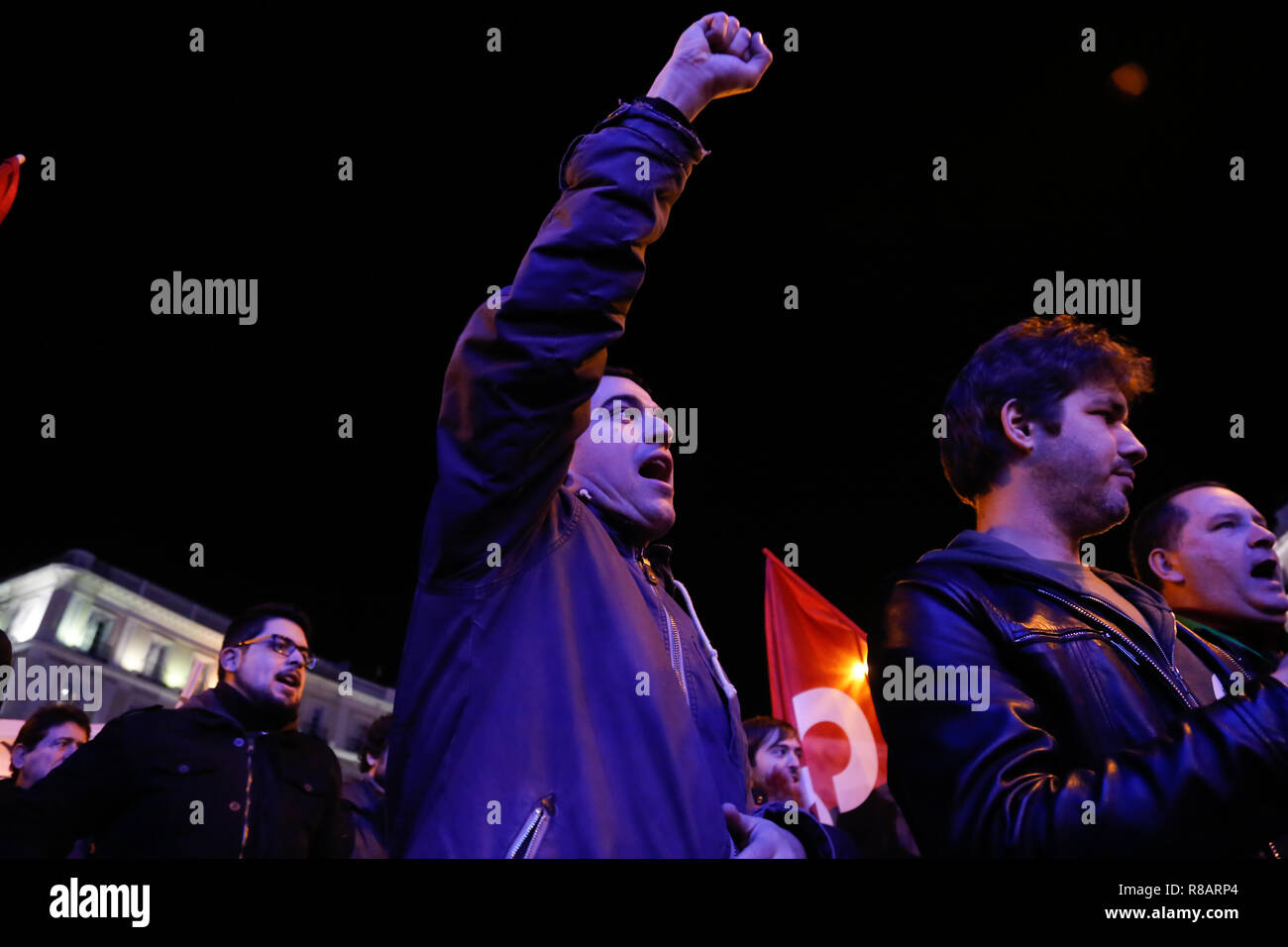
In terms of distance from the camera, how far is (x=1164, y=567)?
409 cm

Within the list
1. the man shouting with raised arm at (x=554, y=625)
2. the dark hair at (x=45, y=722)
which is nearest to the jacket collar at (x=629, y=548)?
the man shouting with raised arm at (x=554, y=625)

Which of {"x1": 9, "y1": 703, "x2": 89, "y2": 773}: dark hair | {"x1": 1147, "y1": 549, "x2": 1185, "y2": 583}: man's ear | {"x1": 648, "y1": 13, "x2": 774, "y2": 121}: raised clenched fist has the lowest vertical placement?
{"x1": 9, "y1": 703, "x2": 89, "y2": 773}: dark hair

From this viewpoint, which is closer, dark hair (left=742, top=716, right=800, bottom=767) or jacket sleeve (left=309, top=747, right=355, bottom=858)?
jacket sleeve (left=309, top=747, right=355, bottom=858)

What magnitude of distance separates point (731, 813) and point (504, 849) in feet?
1.71

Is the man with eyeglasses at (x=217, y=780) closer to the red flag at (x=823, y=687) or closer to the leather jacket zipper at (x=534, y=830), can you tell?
the leather jacket zipper at (x=534, y=830)

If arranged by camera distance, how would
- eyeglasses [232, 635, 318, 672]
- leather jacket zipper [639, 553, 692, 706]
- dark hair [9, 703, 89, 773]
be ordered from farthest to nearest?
1. dark hair [9, 703, 89, 773]
2. eyeglasses [232, 635, 318, 672]
3. leather jacket zipper [639, 553, 692, 706]

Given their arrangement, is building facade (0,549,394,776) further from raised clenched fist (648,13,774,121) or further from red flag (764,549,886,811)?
raised clenched fist (648,13,774,121)

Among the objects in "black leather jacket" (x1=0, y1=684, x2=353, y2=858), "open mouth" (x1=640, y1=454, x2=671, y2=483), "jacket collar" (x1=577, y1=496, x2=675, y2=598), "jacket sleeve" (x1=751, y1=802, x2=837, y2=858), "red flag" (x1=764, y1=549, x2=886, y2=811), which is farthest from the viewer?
"red flag" (x1=764, y1=549, x2=886, y2=811)

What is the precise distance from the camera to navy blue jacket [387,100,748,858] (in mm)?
2189

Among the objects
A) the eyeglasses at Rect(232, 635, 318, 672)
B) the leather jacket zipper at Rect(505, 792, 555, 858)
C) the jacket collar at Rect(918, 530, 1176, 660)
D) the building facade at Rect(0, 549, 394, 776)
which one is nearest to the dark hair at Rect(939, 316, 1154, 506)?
the jacket collar at Rect(918, 530, 1176, 660)

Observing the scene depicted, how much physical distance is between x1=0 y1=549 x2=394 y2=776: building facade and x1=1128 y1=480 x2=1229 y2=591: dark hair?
32.7 metres
